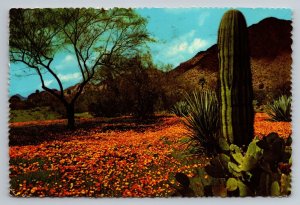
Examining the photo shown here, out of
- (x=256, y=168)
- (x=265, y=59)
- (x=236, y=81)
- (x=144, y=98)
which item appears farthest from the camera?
(x=144, y=98)

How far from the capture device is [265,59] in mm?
4984

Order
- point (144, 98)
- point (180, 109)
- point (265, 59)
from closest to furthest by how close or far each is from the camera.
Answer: point (265, 59) < point (180, 109) < point (144, 98)

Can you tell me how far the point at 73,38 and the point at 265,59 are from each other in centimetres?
186

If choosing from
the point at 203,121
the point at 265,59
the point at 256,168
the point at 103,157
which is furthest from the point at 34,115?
the point at 265,59

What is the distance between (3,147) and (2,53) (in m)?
0.90

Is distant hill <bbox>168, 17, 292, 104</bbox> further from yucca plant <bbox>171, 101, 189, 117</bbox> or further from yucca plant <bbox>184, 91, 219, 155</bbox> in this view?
yucca plant <bbox>171, 101, 189, 117</bbox>

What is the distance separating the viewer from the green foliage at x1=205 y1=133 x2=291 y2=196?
4.59m

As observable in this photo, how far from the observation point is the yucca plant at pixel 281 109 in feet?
16.1

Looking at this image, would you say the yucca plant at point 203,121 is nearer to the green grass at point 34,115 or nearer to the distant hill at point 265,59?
the distant hill at point 265,59

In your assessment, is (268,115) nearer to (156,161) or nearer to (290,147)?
(290,147)

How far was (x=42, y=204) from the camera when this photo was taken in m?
5.00

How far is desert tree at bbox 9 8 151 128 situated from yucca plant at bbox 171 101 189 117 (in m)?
0.64

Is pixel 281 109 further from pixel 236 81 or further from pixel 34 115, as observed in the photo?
pixel 34 115

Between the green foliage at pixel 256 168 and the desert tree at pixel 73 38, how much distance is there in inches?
53.4
